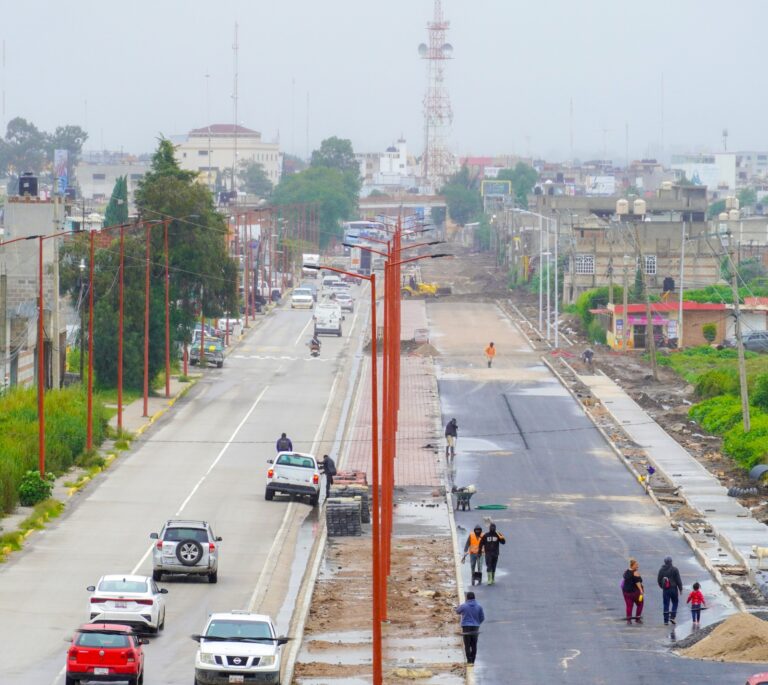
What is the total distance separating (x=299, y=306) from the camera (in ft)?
404

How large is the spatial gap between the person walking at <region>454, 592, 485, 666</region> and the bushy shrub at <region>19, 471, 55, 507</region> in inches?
789

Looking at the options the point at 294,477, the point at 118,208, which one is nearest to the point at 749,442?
the point at 294,477

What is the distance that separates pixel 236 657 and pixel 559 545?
16.9 meters

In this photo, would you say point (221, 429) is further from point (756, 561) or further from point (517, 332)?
point (517, 332)

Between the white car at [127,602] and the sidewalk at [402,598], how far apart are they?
109 inches

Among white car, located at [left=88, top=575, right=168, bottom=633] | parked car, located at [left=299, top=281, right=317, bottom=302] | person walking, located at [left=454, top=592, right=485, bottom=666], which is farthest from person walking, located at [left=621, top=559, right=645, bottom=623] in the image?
parked car, located at [left=299, top=281, right=317, bottom=302]

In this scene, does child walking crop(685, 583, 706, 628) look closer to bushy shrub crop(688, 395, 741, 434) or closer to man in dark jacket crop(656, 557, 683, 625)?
man in dark jacket crop(656, 557, 683, 625)

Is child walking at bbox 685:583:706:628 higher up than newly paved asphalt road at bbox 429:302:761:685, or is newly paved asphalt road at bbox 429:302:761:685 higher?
child walking at bbox 685:583:706:628

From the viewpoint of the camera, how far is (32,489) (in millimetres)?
48969

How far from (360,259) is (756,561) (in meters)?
116

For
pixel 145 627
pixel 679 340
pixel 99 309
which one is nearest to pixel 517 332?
pixel 679 340

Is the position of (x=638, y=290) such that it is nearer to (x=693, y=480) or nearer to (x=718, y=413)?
(x=718, y=413)

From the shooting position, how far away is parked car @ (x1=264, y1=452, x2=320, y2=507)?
50.8 meters

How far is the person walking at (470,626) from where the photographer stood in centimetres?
3102
